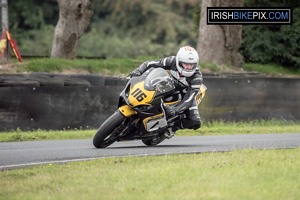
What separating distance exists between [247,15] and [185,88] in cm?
865

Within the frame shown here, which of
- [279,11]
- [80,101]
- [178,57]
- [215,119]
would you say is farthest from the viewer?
[279,11]

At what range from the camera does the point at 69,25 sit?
51.9 ft

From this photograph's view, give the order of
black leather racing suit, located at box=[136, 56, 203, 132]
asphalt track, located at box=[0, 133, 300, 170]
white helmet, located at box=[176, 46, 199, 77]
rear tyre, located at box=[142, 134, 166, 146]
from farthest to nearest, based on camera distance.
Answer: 1. rear tyre, located at box=[142, 134, 166, 146]
2. black leather racing suit, located at box=[136, 56, 203, 132]
3. white helmet, located at box=[176, 46, 199, 77]
4. asphalt track, located at box=[0, 133, 300, 170]

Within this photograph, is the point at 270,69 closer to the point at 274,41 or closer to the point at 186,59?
the point at 274,41

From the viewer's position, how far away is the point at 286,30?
57.8 ft

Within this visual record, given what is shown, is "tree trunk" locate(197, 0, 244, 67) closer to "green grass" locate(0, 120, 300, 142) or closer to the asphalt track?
"green grass" locate(0, 120, 300, 142)

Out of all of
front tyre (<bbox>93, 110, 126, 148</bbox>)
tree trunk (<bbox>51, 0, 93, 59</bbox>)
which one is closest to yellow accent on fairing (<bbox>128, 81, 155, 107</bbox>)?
front tyre (<bbox>93, 110, 126, 148</bbox>)

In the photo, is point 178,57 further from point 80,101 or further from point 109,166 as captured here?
point 80,101

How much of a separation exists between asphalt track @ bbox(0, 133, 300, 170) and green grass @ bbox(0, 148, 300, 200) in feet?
1.79

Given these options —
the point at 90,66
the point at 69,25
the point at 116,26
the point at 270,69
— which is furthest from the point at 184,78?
the point at 116,26

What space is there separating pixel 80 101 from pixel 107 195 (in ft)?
24.2

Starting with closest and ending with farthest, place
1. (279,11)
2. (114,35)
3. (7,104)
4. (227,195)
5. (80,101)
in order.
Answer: (227,195) < (7,104) < (80,101) < (279,11) < (114,35)

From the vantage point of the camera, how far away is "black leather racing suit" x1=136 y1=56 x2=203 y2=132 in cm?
895

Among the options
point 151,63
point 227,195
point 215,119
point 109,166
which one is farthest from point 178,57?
point 215,119
